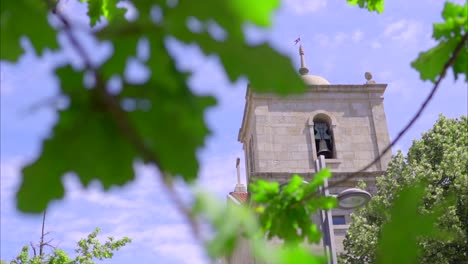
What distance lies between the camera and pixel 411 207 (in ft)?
2.49

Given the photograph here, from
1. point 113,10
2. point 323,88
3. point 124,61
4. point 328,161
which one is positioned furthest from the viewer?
point 323,88

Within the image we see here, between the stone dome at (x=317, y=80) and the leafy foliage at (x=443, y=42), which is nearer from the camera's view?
the leafy foliage at (x=443, y=42)

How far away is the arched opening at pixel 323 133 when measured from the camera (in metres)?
24.0

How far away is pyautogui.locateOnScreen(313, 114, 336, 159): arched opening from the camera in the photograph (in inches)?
944

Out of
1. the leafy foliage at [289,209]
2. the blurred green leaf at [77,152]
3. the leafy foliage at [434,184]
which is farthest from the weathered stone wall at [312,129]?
the blurred green leaf at [77,152]

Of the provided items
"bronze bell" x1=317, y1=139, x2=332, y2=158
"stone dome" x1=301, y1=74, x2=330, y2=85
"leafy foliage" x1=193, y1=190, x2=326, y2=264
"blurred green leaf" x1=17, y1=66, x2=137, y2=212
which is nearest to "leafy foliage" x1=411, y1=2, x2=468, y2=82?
"blurred green leaf" x1=17, y1=66, x2=137, y2=212

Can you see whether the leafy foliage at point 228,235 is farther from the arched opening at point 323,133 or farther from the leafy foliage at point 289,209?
the arched opening at point 323,133

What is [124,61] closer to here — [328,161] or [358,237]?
[358,237]

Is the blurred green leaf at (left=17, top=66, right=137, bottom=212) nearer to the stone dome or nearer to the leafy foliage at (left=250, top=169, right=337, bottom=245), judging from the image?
the leafy foliage at (left=250, top=169, right=337, bottom=245)

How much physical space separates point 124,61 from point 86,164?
0.18 meters

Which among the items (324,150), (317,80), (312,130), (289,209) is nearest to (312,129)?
(312,130)

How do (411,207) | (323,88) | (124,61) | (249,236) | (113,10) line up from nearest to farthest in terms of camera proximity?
(249,236)
(411,207)
(124,61)
(113,10)
(323,88)

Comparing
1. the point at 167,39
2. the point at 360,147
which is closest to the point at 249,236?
the point at 167,39

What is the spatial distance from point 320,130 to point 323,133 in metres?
0.20
